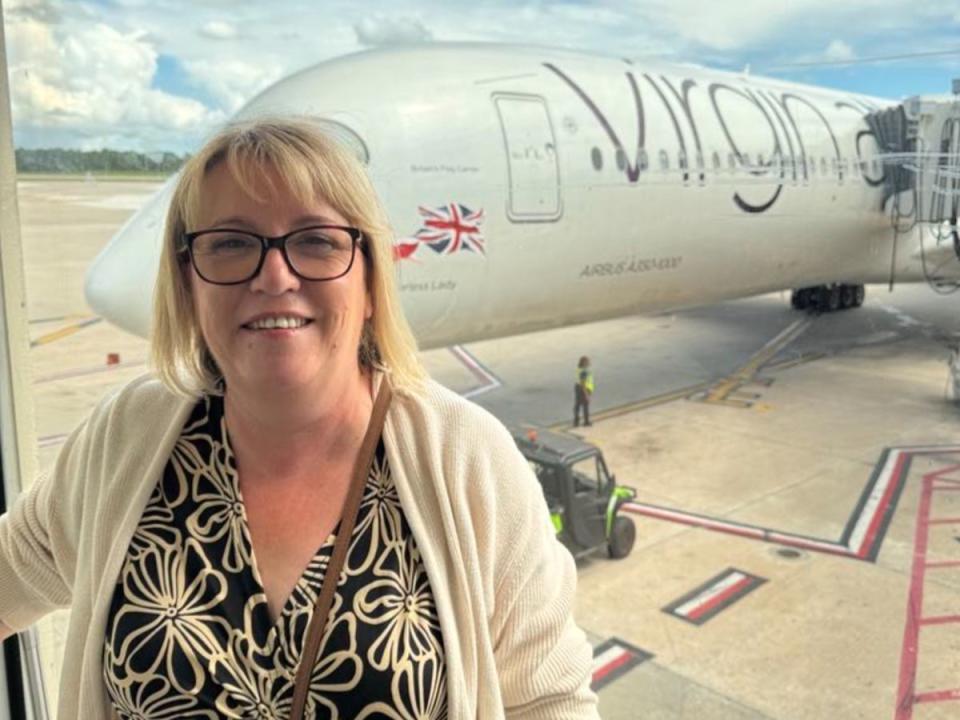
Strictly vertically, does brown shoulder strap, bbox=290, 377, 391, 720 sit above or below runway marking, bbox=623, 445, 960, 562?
above

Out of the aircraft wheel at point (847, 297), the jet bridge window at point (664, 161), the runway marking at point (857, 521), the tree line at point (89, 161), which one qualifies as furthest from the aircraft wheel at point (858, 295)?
the tree line at point (89, 161)

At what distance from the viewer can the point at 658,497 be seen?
507cm

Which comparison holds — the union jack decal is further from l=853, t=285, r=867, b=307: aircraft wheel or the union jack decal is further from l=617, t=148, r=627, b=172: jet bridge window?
l=853, t=285, r=867, b=307: aircraft wheel

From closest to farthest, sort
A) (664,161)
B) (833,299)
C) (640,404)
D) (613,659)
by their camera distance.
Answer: (613,659)
(664,161)
(640,404)
(833,299)

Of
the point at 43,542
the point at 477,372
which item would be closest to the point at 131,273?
the point at 43,542

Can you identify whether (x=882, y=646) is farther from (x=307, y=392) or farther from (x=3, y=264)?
(x=3, y=264)

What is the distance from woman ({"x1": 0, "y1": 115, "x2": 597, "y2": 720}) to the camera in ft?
3.51

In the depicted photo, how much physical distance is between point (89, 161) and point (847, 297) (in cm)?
1147

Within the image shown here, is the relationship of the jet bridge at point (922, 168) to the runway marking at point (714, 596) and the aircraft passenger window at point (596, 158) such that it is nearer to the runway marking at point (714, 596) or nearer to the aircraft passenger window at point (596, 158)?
the aircraft passenger window at point (596, 158)

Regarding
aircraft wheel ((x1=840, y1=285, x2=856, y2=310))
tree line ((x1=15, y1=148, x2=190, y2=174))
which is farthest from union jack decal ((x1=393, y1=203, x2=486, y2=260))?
aircraft wheel ((x1=840, y1=285, x2=856, y2=310))

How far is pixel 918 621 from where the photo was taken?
11.3 feet

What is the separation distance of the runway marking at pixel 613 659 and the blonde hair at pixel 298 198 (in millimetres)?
2247

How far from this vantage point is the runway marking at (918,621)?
9.64ft

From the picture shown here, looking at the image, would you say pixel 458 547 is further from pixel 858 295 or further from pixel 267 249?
pixel 858 295
